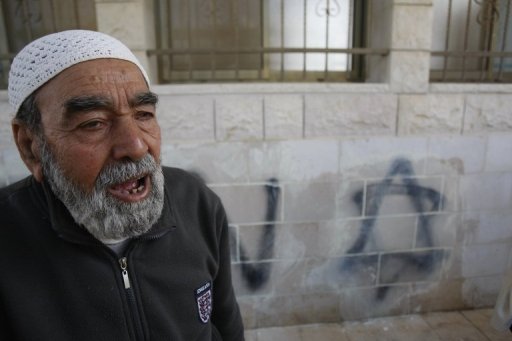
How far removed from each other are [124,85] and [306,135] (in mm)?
1713

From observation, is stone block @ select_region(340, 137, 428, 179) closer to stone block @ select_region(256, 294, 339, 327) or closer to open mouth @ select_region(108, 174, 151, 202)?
stone block @ select_region(256, 294, 339, 327)

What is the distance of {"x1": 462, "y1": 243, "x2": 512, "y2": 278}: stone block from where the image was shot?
297 cm

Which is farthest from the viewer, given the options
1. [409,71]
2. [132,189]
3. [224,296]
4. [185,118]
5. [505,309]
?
[409,71]

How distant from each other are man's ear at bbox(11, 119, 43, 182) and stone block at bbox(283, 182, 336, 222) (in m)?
1.78

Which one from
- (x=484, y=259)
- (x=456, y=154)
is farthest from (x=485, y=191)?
(x=484, y=259)

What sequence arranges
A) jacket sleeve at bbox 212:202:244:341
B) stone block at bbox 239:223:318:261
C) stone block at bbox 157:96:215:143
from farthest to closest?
stone block at bbox 239:223:318:261, stone block at bbox 157:96:215:143, jacket sleeve at bbox 212:202:244:341

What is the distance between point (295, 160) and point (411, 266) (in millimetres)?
1333

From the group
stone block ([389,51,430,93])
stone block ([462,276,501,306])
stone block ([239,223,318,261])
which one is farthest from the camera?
stone block ([462,276,501,306])

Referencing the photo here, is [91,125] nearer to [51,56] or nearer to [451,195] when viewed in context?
[51,56]

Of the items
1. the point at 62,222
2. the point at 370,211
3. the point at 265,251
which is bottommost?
the point at 265,251

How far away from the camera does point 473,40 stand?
2.99 m

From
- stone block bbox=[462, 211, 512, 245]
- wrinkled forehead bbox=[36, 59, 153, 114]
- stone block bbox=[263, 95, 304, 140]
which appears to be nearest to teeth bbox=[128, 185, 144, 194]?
wrinkled forehead bbox=[36, 59, 153, 114]

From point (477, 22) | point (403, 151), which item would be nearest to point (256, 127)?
point (403, 151)

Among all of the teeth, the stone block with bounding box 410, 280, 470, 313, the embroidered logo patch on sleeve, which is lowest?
the stone block with bounding box 410, 280, 470, 313
